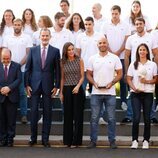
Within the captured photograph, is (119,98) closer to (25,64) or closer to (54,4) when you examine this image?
(25,64)

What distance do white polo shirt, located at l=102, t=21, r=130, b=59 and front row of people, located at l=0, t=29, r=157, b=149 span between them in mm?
898

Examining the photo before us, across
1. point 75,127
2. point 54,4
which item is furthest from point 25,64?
point 54,4

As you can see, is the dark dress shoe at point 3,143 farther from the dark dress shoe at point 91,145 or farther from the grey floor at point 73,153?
the dark dress shoe at point 91,145

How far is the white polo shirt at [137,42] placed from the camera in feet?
41.7

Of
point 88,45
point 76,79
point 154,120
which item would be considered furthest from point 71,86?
point 154,120

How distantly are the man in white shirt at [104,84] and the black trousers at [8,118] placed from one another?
1485mm

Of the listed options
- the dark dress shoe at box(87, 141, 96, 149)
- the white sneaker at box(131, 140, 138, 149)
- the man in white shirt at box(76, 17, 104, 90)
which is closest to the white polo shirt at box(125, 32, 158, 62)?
the man in white shirt at box(76, 17, 104, 90)

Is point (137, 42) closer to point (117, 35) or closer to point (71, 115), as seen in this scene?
point (117, 35)

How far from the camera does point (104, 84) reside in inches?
478

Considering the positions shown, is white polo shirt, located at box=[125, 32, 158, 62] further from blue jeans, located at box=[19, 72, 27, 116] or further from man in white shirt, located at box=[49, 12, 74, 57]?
blue jeans, located at box=[19, 72, 27, 116]

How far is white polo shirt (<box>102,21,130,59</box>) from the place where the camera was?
13.3 metres

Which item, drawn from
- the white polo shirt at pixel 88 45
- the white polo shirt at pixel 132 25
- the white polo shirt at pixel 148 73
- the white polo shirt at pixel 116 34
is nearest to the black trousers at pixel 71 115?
the white polo shirt at pixel 88 45

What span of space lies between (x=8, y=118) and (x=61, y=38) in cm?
201

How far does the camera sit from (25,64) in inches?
514
